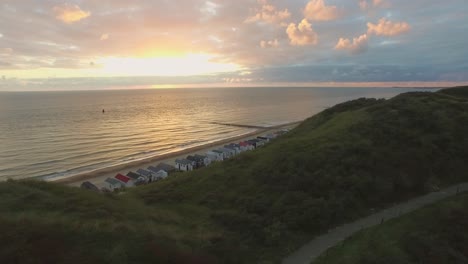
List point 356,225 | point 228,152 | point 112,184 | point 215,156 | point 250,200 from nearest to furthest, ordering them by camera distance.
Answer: point 356,225, point 250,200, point 112,184, point 215,156, point 228,152

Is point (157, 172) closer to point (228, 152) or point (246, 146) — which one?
point (228, 152)

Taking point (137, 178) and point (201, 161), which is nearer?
point (137, 178)

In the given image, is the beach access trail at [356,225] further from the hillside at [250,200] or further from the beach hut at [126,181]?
the beach hut at [126,181]

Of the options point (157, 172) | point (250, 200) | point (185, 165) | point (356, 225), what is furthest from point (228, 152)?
point (356, 225)

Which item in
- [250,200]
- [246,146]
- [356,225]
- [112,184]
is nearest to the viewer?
[356,225]

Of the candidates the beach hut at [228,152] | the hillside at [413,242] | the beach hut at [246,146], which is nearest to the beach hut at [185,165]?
the beach hut at [228,152]

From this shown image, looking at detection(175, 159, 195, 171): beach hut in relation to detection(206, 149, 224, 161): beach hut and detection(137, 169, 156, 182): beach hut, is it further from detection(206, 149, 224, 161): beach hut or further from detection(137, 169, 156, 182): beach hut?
detection(137, 169, 156, 182): beach hut

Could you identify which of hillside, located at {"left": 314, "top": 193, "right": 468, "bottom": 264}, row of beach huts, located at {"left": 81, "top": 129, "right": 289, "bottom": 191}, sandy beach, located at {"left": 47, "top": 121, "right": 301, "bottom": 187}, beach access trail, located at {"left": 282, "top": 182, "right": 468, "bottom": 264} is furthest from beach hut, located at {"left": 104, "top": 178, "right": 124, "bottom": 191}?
hillside, located at {"left": 314, "top": 193, "right": 468, "bottom": 264}

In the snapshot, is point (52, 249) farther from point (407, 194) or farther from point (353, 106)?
point (353, 106)
